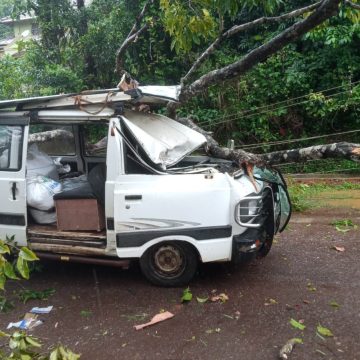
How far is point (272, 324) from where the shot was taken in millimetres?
4094

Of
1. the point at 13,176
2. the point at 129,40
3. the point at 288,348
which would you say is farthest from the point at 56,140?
the point at 288,348

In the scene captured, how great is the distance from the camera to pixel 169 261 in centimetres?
481

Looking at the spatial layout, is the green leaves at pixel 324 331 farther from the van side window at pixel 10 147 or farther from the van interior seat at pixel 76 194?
the van side window at pixel 10 147

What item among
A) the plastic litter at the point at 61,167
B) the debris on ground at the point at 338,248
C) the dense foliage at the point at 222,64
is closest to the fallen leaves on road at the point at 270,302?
the debris on ground at the point at 338,248

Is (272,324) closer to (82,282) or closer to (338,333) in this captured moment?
(338,333)

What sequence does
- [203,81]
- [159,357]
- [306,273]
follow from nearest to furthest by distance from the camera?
[159,357], [306,273], [203,81]

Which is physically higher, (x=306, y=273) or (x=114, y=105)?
(x=114, y=105)

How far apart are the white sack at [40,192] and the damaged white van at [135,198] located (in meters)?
0.01

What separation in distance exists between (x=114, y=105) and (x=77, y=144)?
168 cm

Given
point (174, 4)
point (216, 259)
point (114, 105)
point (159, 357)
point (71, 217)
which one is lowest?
point (159, 357)

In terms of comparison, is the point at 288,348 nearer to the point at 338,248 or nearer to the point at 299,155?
the point at 299,155

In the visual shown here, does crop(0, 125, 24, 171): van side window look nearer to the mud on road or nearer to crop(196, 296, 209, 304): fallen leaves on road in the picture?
the mud on road

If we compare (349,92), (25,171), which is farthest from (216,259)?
(349,92)

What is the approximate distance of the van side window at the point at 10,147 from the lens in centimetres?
491
